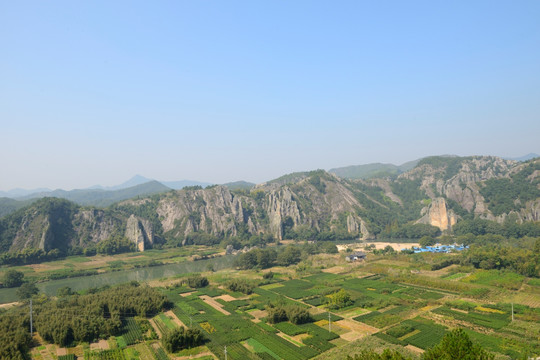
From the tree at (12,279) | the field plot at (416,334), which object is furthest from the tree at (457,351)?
the tree at (12,279)

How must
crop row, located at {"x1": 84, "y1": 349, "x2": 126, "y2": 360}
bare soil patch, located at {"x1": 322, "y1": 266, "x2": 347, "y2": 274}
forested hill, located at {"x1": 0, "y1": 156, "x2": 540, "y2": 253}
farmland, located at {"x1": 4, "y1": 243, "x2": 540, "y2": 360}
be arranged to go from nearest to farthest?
crop row, located at {"x1": 84, "y1": 349, "x2": 126, "y2": 360} → farmland, located at {"x1": 4, "y1": 243, "x2": 540, "y2": 360} → bare soil patch, located at {"x1": 322, "y1": 266, "x2": 347, "y2": 274} → forested hill, located at {"x1": 0, "y1": 156, "x2": 540, "y2": 253}

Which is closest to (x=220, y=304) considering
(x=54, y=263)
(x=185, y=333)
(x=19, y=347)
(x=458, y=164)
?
(x=185, y=333)

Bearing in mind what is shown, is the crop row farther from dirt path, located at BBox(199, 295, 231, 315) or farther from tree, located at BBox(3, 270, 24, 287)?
tree, located at BBox(3, 270, 24, 287)

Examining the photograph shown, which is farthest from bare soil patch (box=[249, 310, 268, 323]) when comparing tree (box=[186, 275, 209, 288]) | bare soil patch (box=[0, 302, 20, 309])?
bare soil patch (box=[0, 302, 20, 309])

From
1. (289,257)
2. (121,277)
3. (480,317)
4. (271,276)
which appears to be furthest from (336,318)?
(121,277)

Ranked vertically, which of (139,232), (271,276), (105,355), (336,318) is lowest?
(271,276)

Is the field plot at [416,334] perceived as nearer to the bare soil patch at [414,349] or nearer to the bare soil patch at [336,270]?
the bare soil patch at [414,349]

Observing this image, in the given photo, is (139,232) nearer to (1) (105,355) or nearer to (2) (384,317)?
(1) (105,355)

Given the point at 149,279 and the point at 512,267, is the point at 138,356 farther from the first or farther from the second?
the point at 512,267
